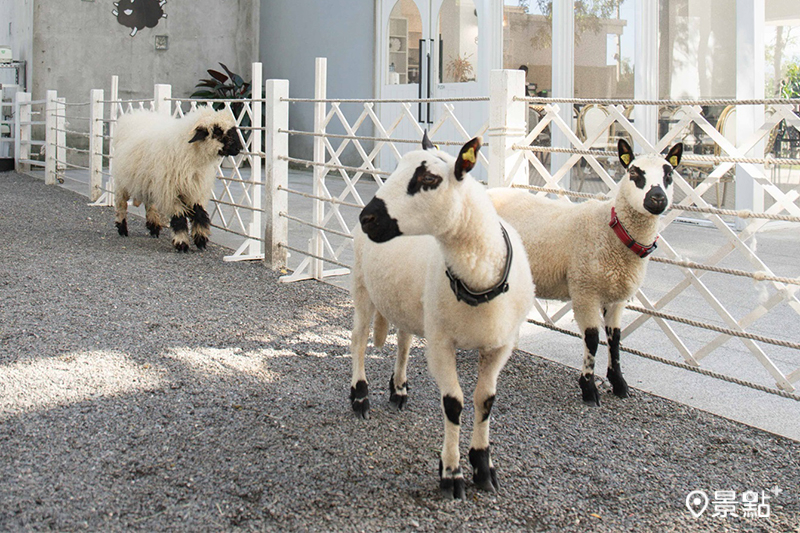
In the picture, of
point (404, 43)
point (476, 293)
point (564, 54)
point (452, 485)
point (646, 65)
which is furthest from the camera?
point (404, 43)

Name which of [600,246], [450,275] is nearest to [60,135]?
[600,246]

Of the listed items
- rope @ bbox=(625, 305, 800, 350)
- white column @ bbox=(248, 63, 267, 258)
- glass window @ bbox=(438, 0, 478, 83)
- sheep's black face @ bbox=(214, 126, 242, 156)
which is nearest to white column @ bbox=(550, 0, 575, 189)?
glass window @ bbox=(438, 0, 478, 83)

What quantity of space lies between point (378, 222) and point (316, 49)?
11.4 m

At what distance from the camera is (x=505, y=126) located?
3922mm

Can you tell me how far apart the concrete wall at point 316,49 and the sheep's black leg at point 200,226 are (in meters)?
5.73

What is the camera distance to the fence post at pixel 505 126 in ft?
12.8

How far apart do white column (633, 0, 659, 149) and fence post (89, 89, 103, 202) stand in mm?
6091

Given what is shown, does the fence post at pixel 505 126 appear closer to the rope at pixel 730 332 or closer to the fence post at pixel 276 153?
the rope at pixel 730 332

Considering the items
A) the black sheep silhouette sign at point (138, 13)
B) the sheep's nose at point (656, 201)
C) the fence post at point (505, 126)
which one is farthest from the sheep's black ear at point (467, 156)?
the black sheep silhouette sign at point (138, 13)

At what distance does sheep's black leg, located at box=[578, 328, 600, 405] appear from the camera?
3.27 metres

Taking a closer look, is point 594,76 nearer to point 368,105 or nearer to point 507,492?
point 368,105

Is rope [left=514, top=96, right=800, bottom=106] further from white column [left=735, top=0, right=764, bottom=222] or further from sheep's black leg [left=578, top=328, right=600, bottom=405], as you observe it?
white column [left=735, top=0, right=764, bottom=222]

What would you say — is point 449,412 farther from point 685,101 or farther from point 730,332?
point 685,101
